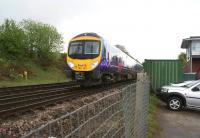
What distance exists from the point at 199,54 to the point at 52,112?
48849mm

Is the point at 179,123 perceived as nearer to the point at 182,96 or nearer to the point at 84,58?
the point at 182,96

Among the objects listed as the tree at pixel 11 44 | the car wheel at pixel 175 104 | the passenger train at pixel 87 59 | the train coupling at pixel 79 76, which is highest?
the tree at pixel 11 44

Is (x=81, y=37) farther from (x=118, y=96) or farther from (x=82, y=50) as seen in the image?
(x=118, y=96)

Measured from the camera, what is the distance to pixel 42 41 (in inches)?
2340

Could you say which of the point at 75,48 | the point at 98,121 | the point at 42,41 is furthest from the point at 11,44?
the point at 98,121

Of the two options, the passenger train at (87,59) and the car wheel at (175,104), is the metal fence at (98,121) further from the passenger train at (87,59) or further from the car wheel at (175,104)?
the passenger train at (87,59)

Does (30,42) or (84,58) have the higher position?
(30,42)

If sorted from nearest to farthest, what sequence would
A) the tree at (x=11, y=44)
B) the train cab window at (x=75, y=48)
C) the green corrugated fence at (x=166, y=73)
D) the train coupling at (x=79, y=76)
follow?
the train coupling at (x=79, y=76) → the train cab window at (x=75, y=48) → the green corrugated fence at (x=166, y=73) → the tree at (x=11, y=44)

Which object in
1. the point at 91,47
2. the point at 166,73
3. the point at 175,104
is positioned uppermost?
the point at 91,47

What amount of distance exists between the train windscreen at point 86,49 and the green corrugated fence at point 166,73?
530 centimetres

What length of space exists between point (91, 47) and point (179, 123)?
9.58 meters

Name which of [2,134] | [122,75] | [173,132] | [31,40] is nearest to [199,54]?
[31,40]

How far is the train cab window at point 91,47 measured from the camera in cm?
2028

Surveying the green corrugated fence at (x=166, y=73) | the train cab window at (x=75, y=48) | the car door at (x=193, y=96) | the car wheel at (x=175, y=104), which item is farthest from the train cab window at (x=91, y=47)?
the car door at (x=193, y=96)
